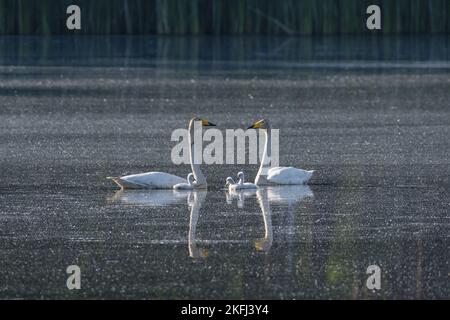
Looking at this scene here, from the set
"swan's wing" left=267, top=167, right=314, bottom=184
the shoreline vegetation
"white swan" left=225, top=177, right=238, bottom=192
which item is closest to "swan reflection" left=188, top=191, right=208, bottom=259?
"white swan" left=225, top=177, right=238, bottom=192

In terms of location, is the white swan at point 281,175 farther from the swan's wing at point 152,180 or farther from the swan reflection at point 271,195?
the swan's wing at point 152,180

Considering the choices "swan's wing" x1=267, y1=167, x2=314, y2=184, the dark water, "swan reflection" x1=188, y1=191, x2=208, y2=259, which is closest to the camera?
the dark water

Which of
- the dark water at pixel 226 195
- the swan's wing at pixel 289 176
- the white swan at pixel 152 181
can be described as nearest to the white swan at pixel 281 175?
the swan's wing at pixel 289 176

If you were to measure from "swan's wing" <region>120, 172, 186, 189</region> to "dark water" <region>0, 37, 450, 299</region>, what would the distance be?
0.31 feet

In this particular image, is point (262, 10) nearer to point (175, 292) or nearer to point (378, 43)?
point (378, 43)

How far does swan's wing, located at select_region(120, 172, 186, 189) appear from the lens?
1259cm

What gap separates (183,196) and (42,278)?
356cm

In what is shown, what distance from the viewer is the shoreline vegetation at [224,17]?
3872cm

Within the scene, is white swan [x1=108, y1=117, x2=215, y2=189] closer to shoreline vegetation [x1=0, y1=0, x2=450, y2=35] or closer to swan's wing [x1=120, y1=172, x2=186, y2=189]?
swan's wing [x1=120, y1=172, x2=186, y2=189]

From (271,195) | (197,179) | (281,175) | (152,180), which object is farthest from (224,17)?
(271,195)

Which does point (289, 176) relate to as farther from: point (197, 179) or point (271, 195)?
point (197, 179)

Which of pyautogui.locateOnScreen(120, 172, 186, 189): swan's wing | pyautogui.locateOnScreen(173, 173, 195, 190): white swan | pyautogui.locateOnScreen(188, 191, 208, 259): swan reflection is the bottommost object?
pyautogui.locateOnScreen(188, 191, 208, 259): swan reflection

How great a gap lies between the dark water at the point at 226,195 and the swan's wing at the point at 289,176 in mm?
123

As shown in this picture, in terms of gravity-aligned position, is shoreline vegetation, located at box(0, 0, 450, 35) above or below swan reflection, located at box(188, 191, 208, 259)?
above
